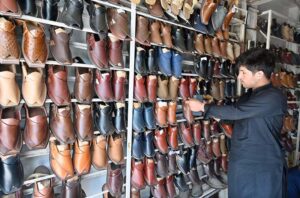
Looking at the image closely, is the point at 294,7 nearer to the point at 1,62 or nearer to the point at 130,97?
the point at 130,97

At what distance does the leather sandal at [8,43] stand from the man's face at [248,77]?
4.24 ft

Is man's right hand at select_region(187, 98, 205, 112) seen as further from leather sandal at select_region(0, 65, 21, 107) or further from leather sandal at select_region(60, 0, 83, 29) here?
leather sandal at select_region(0, 65, 21, 107)

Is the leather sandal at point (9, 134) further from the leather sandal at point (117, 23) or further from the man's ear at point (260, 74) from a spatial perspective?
the man's ear at point (260, 74)

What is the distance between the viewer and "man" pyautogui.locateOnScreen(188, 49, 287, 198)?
157 cm

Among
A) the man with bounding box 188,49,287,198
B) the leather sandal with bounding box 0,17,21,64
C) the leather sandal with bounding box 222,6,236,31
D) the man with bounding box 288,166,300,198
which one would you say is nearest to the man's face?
the man with bounding box 188,49,287,198

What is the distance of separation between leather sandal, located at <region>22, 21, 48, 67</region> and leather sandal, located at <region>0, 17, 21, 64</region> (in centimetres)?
5

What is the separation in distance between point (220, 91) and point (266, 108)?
0.94 meters

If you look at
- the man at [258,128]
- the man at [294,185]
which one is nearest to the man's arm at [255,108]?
the man at [258,128]

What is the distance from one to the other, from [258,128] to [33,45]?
1363mm

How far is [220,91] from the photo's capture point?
2.47 m

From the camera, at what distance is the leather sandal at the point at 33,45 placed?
1.32 m

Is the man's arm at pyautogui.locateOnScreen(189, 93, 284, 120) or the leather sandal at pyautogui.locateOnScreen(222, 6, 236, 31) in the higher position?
the leather sandal at pyautogui.locateOnScreen(222, 6, 236, 31)

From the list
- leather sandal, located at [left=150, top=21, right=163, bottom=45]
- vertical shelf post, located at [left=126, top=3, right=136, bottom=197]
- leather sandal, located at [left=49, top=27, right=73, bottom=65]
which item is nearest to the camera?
leather sandal, located at [left=49, top=27, right=73, bottom=65]

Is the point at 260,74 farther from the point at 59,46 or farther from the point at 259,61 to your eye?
the point at 59,46
